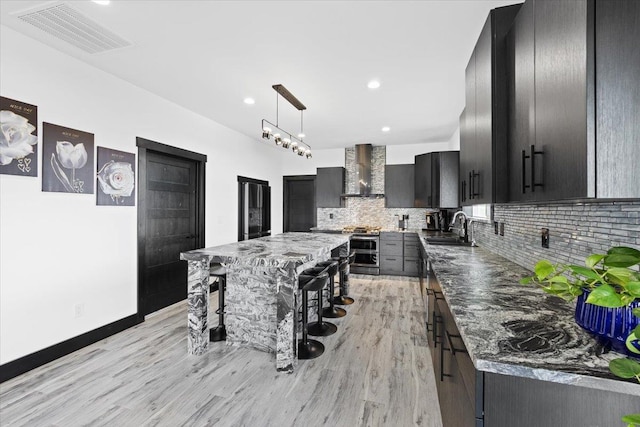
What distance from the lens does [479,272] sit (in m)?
2.01

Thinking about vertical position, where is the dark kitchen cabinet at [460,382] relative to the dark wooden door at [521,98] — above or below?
below

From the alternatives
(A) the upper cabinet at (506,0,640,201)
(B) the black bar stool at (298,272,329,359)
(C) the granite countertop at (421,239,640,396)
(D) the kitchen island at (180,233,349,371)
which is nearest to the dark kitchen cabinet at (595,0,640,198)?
(A) the upper cabinet at (506,0,640,201)

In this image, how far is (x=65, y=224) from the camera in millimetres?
2789

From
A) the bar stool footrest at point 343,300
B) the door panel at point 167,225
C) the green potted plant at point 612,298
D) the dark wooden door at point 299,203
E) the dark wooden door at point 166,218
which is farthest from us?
the dark wooden door at point 299,203

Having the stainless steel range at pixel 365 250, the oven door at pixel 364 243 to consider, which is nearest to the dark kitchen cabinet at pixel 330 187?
the stainless steel range at pixel 365 250

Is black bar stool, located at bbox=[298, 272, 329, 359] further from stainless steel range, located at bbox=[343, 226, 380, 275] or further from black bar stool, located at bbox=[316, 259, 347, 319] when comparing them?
stainless steel range, located at bbox=[343, 226, 380, 275]

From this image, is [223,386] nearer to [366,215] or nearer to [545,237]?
[545,237]

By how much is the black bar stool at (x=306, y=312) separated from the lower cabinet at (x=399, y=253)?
3219 mm

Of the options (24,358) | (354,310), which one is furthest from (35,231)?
(354,310)

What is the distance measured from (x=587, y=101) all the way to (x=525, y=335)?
776 mm

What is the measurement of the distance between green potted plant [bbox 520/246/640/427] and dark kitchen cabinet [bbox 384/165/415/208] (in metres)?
5.26

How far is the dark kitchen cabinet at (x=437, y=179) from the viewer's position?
16.1ft

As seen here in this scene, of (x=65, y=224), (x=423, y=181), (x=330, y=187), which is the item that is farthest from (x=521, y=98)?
(x=330, y=187)

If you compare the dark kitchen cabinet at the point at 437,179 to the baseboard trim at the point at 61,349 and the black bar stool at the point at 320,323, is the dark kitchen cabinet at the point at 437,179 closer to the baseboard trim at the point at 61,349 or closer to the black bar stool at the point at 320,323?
the black bar stool at the point at 320,323
